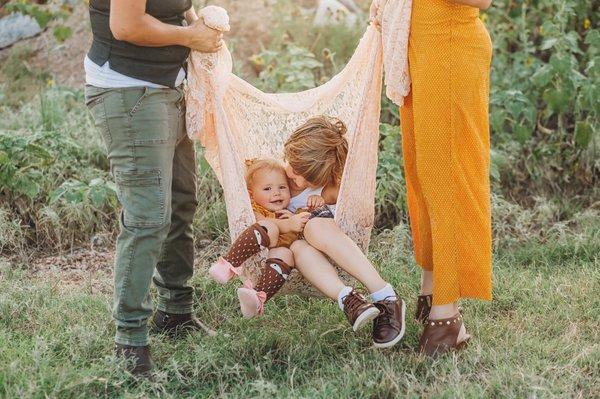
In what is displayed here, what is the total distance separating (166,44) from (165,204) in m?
0.48

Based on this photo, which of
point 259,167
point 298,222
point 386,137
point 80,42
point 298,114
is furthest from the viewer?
point 80,42

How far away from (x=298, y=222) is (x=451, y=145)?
1.89 feet

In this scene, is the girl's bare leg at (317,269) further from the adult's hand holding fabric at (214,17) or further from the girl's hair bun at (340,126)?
the adult's hand holding fabric at (214,17)

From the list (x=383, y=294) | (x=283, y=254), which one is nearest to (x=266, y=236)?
(x=283, y=254)

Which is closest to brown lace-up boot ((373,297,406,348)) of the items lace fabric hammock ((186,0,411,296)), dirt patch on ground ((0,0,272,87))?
lace fabric hammock ((186,0,411,296))

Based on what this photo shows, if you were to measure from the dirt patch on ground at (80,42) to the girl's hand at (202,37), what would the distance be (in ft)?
9.21

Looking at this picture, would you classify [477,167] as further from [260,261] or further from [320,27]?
[320,27]

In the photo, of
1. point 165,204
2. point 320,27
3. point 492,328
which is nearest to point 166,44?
point 165,204

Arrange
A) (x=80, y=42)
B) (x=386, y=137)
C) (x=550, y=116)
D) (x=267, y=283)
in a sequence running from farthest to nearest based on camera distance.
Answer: (x=80, y=42) → (x=550, y=116) → (x=386, y=137) → (x=267, y=283)

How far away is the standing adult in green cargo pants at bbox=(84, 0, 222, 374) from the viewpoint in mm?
2689

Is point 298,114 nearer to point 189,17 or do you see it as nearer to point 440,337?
point 189,17

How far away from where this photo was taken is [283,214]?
317cm

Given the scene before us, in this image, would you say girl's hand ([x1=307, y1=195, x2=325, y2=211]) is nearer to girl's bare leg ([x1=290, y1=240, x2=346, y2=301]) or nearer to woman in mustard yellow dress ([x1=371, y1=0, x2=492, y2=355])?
girl's bare leg ([x1=290, y1=240, x2=346, y2=301])

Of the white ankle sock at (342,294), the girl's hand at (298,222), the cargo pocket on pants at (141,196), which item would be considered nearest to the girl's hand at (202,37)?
the cargo pocket on pants at (141,196)
